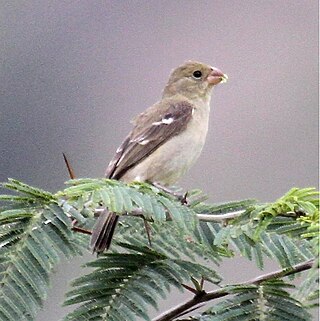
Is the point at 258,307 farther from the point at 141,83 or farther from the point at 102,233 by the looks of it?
the point at 141,83

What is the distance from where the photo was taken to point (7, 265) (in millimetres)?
2555

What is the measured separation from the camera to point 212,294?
264cm

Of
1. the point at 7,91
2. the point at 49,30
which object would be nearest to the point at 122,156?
the point at 7,91

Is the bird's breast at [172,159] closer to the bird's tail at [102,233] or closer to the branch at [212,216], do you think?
the bird's tail at [102,233]

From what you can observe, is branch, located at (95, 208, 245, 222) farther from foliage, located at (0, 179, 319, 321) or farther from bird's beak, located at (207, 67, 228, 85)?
bird's beak, located at (207, 67, 228, 85)

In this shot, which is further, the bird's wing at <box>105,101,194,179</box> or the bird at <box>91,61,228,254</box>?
the bird at <box>91,61,228,254</box>

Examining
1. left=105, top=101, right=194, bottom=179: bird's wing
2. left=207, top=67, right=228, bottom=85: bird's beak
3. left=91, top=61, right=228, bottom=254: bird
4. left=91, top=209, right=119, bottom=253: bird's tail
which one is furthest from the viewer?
left=207, top=67, right=228, bottom=85: bird's beak

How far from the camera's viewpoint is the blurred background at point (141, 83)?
14984 millimetres

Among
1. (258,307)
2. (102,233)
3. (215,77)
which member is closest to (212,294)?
(258,307)

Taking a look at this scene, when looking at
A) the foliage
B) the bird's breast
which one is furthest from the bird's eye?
the foliage

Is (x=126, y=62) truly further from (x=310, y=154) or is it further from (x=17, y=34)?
(x=310, y=154)

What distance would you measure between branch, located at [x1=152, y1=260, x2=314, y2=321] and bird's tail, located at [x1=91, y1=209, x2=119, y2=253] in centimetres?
31

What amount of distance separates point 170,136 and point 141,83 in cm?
1480

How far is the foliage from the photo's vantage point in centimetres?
249
